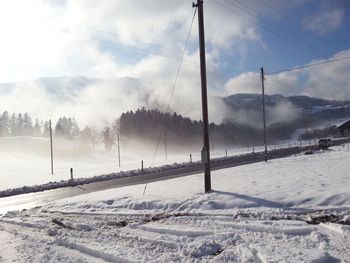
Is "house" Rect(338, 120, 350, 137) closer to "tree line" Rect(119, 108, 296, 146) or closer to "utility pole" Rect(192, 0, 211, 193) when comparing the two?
"tree line" Rect(119, 108, 296, 146)

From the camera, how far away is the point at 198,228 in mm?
8672

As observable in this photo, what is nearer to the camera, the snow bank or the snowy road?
the snow bank

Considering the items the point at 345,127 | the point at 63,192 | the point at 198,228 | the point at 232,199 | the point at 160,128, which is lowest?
the point at 63,192

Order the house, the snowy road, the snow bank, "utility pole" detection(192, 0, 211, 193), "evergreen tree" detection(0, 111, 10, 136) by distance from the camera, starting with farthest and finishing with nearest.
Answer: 1. "evergreen tree" detection(0, 111, 10, 136)
2. the house
3. the snowy road
4. "utility pole" detection(192, 0, 211, 193)
5. the snow bank

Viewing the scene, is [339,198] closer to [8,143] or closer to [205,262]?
[205,262]

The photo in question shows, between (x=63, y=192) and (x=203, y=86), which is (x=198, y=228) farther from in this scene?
(x=63, y=192)

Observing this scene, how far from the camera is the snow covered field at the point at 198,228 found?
677 cm

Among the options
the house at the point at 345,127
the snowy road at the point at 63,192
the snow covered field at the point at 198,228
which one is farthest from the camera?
the house at the point at 345,127

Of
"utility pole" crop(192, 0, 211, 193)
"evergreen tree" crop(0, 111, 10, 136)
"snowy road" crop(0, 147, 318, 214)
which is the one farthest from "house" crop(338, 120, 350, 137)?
"evergreen tree" crop(0, 111, 10, 136)

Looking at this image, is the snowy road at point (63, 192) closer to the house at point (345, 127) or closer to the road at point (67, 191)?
the road at point (67, 191)

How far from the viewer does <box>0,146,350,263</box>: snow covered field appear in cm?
677

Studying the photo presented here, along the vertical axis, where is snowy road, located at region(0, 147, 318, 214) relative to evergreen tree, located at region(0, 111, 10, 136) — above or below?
below

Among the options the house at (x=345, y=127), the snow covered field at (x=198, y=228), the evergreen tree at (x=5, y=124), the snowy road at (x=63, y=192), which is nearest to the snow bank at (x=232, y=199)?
the snow covered field at (x=198, y=228)

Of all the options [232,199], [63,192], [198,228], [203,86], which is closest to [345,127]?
[63,192]
